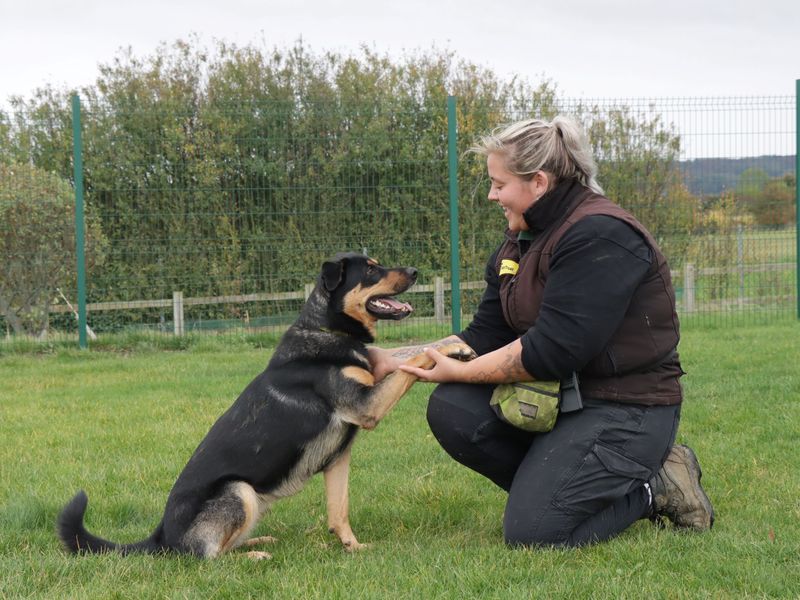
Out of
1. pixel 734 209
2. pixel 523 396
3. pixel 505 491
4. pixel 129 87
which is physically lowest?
pixel 505 491

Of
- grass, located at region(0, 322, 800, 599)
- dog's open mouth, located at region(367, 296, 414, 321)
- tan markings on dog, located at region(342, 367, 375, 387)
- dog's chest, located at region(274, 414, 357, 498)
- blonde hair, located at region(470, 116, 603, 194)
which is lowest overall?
grass, located at region(0, 322, 800, 599)

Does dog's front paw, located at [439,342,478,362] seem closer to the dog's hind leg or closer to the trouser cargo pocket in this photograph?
the trouser cargo pocket

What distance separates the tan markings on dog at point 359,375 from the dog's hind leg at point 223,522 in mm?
687

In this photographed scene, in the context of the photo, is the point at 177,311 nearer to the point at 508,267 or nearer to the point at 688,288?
the point at 688,288

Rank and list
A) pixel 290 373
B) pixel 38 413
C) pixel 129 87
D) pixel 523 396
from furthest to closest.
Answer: pixel 129 87, pixel 38 413, pixel 290 373, pixel 523 396

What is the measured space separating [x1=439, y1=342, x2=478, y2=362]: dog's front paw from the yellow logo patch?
0.40m

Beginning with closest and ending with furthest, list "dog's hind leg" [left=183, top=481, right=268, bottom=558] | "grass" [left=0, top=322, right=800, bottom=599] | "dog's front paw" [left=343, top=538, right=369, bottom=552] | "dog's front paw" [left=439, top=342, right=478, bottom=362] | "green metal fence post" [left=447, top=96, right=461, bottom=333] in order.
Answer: "grass" [left=0, top=322, right=800, bottom=599], "dog's hind leg" [left=183, top=481, right=268, bottom=558], "dog's front paw" [left=343, top=538, right=369, bottom=552], "dog's front paw" [left=439, top=342, right=478, bottom=362], "green metal fence post" [left=447, top=96, right=461, bottom=333]

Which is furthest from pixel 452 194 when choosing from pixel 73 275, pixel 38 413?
pixel 38 413

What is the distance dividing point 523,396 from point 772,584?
1157 mm

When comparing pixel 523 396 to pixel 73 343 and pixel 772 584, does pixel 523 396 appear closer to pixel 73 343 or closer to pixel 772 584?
pixel 772 584

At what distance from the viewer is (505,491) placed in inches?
175

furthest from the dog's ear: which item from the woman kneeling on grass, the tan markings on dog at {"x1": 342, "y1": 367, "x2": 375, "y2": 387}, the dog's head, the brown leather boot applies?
the brown leather boot

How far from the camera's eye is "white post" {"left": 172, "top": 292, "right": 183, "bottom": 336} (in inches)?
387

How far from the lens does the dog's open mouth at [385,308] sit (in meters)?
4.30
